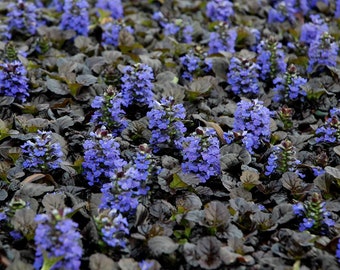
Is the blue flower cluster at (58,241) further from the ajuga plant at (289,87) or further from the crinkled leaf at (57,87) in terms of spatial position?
the ajuga plant at (289,87)

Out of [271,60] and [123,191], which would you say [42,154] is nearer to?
[123,191]

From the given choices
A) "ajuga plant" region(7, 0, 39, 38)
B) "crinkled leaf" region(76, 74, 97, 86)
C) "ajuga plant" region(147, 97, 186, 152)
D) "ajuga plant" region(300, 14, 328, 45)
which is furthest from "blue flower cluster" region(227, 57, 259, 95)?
"ajuga plant" region(7, 0, 39, 38)

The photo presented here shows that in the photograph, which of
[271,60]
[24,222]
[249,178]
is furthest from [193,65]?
[24,222]

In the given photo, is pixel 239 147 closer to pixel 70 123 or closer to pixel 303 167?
pixel 303 167

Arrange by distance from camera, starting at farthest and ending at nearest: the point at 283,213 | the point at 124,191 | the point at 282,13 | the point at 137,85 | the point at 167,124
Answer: the point at 282,13 → the point at 137,85 → the point at 167,124 → the point at 283,213 → the point at 124,191

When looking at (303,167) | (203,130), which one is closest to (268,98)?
(303,167)

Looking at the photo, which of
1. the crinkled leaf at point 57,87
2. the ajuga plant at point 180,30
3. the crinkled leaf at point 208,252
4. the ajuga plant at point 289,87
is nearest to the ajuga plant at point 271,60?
the ajuga plant at point 289,87

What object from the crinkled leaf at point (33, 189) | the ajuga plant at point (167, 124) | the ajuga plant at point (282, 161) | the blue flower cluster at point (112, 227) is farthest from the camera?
the ajuga plant at point (167, 124)
